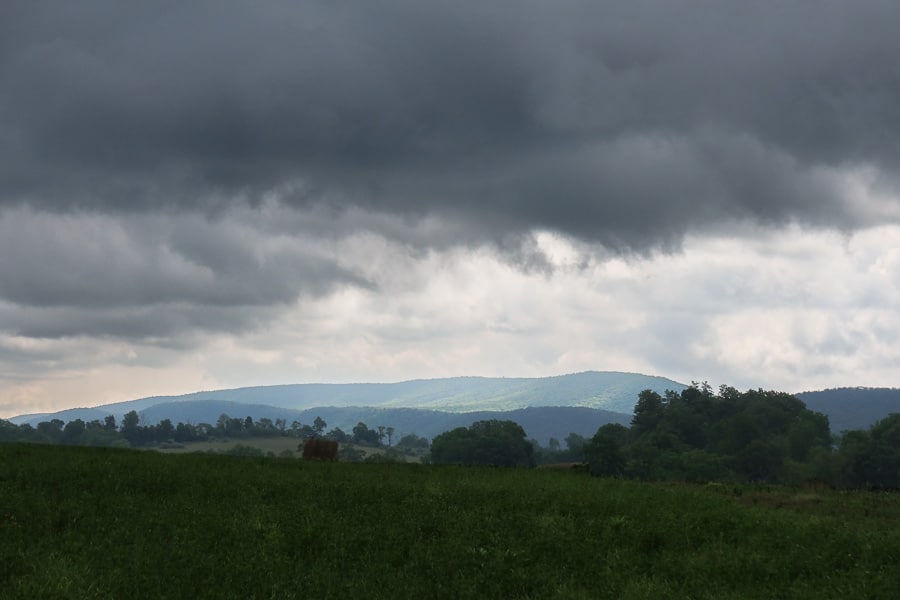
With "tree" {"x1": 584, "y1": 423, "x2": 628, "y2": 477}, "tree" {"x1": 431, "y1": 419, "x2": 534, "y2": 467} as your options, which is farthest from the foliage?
Result: "tree" {"x1": 431, "y1": 419, "x2": 534, "y2": 467}

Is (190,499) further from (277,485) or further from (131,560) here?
(131,560)

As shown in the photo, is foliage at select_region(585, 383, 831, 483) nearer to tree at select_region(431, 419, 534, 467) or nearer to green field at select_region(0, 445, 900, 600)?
tree at select_region(431, 419, 534, 467)

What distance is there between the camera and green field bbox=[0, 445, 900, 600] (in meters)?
19.2

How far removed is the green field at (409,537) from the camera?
1916 centimetres

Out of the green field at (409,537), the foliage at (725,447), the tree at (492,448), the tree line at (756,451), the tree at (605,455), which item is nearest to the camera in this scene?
the green field at (409,537)

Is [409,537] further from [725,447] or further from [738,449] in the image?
[725,447]

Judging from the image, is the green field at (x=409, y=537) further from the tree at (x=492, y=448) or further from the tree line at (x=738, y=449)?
the tree at (x=492, y=448)

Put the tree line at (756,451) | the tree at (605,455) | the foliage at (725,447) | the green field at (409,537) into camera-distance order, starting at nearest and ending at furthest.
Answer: the green field at (409,537) → the tree at (605,455) → the tree line at (756,451) → the foliage at (725,447)

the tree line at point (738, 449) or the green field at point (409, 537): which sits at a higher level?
the green field at point (409, 537)

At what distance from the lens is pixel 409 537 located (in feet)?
74.0

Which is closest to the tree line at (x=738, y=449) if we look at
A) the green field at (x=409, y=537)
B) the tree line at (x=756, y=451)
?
the tree line at (x=756, y=451)

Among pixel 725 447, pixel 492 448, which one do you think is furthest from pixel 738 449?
pixel 492 448

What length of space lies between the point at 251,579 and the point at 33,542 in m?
6.96


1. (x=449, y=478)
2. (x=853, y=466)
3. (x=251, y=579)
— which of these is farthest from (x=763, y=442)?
(x=251, y=579)
